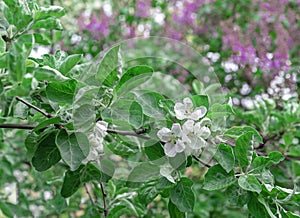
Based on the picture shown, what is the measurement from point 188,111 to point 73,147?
0.61ft

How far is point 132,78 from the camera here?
0.73 m

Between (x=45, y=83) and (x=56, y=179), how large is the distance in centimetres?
56

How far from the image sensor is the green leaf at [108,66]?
0.72 meters

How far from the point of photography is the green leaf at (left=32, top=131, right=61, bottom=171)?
2.56 ft

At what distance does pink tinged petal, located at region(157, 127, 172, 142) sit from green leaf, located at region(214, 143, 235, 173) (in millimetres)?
88

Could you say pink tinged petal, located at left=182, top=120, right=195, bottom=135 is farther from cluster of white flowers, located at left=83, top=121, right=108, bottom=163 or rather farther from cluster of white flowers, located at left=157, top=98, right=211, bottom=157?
cluster of white flowers, located at left=83, top=121, right=108, bottom=163

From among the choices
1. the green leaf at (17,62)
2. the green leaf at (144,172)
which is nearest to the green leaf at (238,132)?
the green leaf at (144,172)

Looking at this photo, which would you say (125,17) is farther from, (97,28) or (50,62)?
(50,62)

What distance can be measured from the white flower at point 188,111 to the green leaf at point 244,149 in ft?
0.28

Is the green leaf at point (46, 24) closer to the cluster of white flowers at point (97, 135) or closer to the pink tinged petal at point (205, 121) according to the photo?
the cluster of white flowers at point (97, 135)

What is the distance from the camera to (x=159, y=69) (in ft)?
6.46

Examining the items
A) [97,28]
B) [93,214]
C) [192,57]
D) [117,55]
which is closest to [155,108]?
[117,55]

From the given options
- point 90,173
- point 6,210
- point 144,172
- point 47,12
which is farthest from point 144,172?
point 6,210

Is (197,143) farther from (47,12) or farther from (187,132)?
(47,12)
